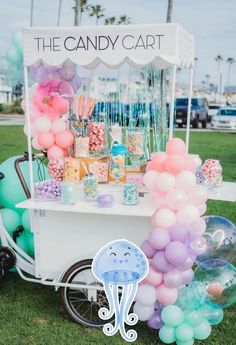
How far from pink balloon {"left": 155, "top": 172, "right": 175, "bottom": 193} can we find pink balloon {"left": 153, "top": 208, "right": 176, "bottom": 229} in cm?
13

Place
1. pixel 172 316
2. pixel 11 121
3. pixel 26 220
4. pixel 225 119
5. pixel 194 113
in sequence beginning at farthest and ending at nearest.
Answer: pixel 11 121
pixel 194 113
pixel 225 119
pixel 26 220
pixel 172 316

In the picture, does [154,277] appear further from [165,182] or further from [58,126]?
[58,126]

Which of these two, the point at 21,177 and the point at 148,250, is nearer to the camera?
the point at 148,250

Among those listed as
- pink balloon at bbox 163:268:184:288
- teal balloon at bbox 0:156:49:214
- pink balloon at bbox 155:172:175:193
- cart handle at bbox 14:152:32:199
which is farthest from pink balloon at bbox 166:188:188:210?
teal balloon at bbox 0:156:49:214

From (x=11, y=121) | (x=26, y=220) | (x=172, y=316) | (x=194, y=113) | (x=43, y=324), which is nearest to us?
(x=172, y=316)

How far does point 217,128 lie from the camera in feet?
71.6

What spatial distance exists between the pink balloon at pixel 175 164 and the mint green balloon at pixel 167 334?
973mm

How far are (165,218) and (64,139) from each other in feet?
3.75

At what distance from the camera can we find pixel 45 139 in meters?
4.09

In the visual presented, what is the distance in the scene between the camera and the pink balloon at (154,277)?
334cm

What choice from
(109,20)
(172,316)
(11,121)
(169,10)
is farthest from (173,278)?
(109,20)

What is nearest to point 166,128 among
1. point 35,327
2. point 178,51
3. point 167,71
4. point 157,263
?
point 167,71

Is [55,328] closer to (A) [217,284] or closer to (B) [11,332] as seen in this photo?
(B) [11,332]

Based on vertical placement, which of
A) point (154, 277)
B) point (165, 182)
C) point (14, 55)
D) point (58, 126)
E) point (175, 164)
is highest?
point (14, 55)
